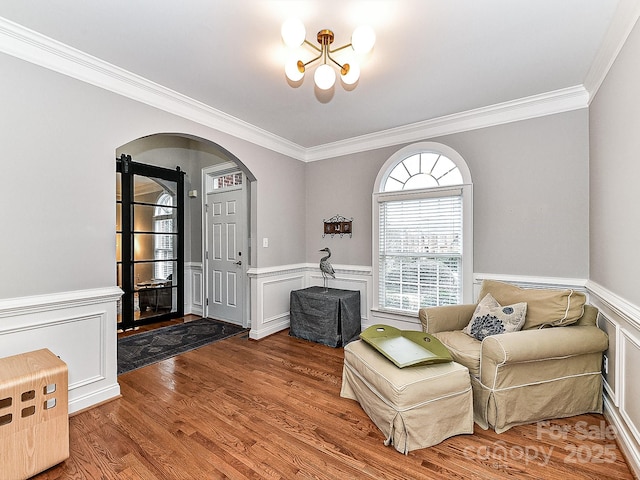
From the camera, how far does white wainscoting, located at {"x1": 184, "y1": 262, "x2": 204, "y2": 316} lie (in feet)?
15.9

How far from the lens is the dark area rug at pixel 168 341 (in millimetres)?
3148

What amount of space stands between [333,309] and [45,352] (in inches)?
99.0

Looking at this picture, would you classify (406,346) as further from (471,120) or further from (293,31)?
(471,120)

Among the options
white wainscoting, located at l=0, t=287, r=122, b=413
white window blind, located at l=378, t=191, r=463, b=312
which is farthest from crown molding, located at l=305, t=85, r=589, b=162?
white wainscoting, located at l=0, t=287, r=122, b=413

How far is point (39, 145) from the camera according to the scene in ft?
6.82

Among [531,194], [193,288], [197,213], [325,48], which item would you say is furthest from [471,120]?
[193,288]

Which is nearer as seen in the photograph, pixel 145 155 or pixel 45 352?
pixel 45 352

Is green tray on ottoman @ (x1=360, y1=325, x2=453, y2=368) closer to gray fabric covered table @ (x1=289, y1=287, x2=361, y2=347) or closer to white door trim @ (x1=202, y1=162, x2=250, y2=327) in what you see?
gray fabric covered table @ (x1=289, y1=287, x2=361, y2=347)

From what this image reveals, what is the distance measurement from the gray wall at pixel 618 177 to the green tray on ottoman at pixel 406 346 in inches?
43.2

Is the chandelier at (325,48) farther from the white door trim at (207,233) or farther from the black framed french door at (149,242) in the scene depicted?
the black framed french door at (149,242)

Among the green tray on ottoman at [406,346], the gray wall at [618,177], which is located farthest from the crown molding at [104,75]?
the gray wall at [618,177]

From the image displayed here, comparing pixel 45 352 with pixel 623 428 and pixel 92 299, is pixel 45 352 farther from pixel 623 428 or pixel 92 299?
pixel 623 428

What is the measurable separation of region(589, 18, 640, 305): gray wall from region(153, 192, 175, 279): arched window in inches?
195

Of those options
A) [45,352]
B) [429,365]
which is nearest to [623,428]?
[429,365]
